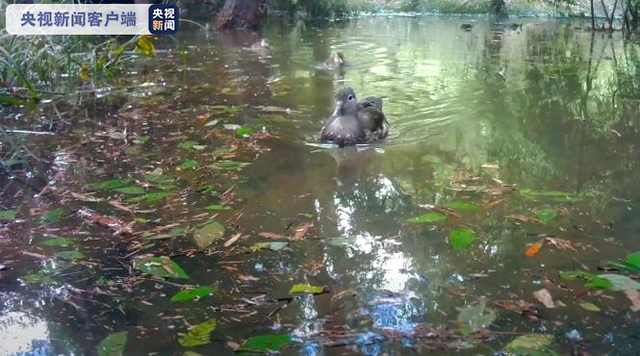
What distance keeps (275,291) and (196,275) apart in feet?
1.30

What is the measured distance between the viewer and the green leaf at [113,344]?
2322 mm

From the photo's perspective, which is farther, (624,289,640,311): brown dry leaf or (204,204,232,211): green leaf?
(204,204,232,211): green leaf

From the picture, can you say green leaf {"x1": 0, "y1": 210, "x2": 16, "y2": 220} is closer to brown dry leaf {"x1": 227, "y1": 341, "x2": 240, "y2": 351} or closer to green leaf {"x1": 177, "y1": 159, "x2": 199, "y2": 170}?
green leaf {"x1": 177, "y1": 159, "x2": 199, "y2": 170}

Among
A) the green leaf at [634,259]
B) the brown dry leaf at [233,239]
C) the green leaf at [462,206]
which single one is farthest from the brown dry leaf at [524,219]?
the brown dry leaf at [233,239]

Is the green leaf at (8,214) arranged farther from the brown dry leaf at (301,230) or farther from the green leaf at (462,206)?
the green leaf at (462,206)

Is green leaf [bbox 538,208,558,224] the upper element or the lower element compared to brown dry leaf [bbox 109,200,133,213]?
upper

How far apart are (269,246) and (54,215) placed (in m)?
1.29

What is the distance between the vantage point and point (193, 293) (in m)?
2.71

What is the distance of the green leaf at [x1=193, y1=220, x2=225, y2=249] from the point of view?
127 inches

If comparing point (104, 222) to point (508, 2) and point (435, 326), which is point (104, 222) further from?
point (508, 2)

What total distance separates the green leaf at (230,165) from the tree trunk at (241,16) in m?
11.4

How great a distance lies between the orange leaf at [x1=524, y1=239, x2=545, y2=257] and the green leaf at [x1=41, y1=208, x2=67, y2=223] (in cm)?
244

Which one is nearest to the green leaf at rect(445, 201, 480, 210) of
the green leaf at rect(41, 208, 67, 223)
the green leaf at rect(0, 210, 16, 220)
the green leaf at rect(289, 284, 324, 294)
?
the green leaf at rect(289, 284, 324, 294)

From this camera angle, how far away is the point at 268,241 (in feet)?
10.6
